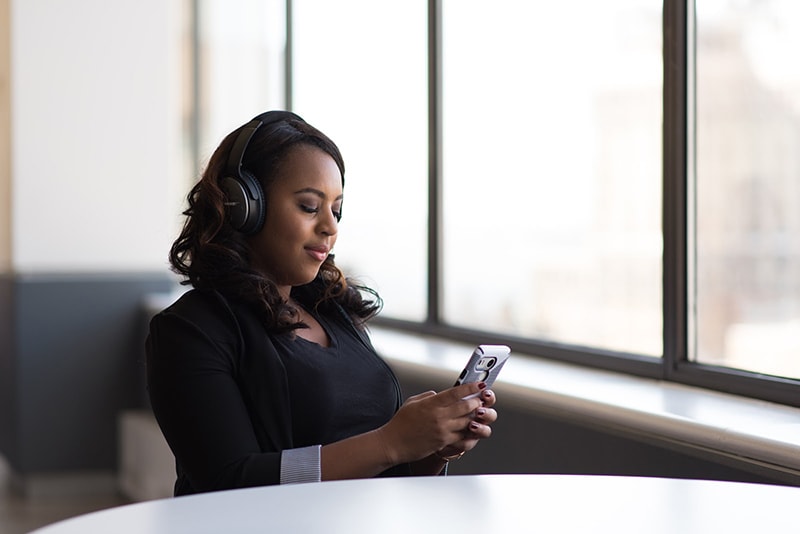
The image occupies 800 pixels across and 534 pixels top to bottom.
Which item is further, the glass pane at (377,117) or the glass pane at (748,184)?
the glass pane at (377,117)

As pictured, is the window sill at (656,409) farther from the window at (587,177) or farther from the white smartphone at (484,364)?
the white smartphone at (484,364)

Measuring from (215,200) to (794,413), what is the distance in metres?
1.23

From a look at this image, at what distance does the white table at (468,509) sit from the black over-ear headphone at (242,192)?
1.83ft

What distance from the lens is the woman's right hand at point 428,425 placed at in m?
1.60

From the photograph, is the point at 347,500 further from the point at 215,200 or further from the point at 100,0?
the point at 100,0

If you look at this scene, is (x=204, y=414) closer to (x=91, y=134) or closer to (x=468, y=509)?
(x=468, y=509)

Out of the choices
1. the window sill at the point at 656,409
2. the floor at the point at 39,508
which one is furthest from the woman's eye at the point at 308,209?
the floor at the point at 39,508

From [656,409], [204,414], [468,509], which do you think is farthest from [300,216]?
[656,409]

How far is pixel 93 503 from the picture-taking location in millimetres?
4719

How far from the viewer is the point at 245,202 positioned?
1.76 meters

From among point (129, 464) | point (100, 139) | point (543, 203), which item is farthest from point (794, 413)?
point (100, 139)

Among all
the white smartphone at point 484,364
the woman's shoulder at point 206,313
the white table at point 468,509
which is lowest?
the white table at point 468,509

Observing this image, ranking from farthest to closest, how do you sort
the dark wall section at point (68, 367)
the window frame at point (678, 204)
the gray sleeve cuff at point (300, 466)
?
the dark wall section at point (68, 367), the window frame at point (678, 204), the gray sleeve cuff at point (300, 466)

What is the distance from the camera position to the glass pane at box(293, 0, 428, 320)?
4148 millimetres
